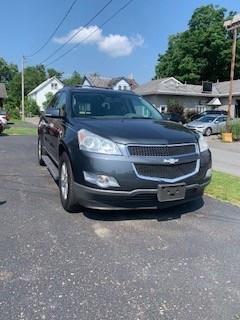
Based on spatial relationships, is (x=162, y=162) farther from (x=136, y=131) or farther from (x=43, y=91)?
(x=43, y=91)

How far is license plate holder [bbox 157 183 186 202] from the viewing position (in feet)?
12.7

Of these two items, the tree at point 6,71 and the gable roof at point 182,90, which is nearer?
the gable roof at point 182,90

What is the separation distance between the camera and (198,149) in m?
4.39

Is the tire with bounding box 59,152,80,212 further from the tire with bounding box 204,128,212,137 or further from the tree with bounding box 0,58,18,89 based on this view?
the tree with bounding box 0,58,18,89

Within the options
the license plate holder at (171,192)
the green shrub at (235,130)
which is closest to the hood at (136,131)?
the license plate holder at (171,192)

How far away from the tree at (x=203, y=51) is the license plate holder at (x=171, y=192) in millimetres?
46167

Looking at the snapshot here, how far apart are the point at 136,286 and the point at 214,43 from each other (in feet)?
162

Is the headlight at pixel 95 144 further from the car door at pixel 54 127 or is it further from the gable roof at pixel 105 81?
the gable roof at pixel 105 81

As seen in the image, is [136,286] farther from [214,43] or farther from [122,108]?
[214,43]

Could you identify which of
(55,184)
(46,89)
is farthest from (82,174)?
(46,89)

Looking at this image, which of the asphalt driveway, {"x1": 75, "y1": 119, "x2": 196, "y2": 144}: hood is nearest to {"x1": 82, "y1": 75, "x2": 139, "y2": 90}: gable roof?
{"x1": 75, "y1": 119, "x2": 196, "y2": 144}: hood

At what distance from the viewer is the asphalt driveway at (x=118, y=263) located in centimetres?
252

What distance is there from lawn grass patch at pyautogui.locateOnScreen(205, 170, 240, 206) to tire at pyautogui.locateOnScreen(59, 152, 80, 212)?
2.66 metres

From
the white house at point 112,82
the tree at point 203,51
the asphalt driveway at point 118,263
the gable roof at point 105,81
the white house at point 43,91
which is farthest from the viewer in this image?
the white house at point 43,91
